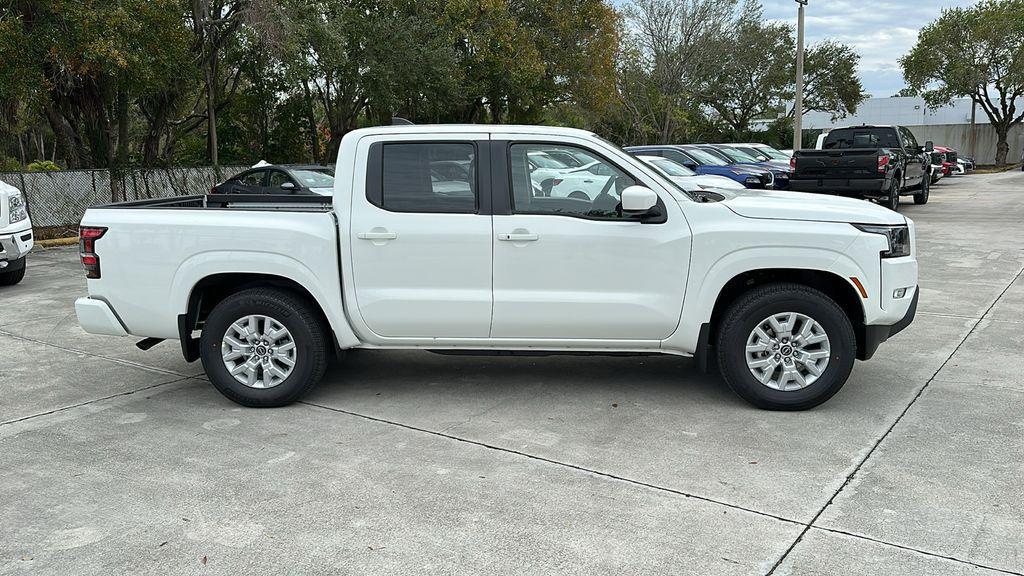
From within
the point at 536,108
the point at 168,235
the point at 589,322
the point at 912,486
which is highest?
the point at 536,108

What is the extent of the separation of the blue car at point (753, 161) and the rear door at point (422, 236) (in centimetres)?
1645

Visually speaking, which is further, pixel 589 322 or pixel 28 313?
pixel 28 313

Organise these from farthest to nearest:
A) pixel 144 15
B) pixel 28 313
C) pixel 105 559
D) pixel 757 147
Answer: pixel 757 147 → pixel 144 15 → pixel 28 313 → pixel 105 559

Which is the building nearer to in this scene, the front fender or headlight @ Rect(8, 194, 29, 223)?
headlight @ Rect(8, 194, 29, 223)

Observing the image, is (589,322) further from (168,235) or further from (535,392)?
(168,235)

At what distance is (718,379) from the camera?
20.7 feet

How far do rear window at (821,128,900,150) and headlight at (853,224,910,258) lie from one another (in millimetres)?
13988

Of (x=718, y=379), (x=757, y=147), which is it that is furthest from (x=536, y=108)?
(x=718, y=379)

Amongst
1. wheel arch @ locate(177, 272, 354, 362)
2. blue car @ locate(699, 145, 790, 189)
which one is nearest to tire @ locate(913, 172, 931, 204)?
blue car @ locate(699, 145, 790, 189)

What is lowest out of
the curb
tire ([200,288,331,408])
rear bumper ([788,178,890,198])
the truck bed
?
the curb

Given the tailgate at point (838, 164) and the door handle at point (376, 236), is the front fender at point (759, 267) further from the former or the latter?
the tailgate at point (838, 164)

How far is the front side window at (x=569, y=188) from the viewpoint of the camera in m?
5.48

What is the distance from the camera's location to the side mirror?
17.0 feet

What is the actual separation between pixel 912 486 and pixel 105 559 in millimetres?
3714
